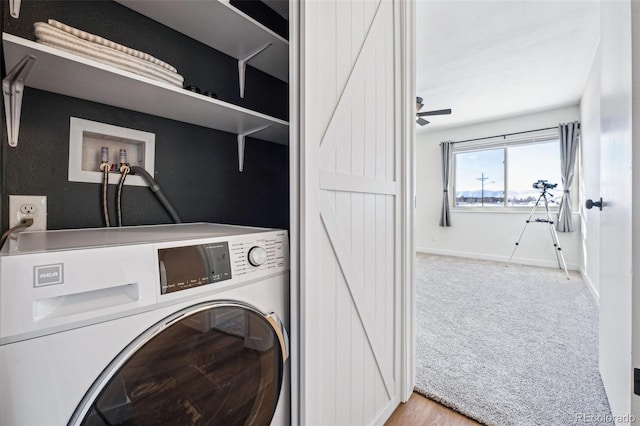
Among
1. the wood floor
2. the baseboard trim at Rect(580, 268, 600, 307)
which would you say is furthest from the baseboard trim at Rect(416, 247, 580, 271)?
the wood floor

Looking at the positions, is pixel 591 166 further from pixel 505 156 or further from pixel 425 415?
pixel 425 415

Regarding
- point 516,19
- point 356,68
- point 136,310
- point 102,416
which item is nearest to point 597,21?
point 516,19

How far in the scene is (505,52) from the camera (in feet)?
8.92

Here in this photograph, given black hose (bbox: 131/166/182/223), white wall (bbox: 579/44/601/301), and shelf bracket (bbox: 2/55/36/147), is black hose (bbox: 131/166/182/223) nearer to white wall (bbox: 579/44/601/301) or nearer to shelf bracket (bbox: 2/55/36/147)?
shelf bracket (bbox: 2/55/36/147)

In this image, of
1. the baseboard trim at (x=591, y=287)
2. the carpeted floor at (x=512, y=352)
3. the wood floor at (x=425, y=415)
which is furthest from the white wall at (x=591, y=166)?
the wood floor at (x=425, y=415)

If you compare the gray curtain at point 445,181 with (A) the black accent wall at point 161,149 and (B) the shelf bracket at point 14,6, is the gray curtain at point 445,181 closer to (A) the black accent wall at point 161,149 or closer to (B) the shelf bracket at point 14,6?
(A) the black accent wall at point 161,149

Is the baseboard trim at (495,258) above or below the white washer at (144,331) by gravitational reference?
below

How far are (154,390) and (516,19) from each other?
3.25 m

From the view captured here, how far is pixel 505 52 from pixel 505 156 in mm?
2582

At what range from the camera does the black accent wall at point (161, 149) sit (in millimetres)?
877

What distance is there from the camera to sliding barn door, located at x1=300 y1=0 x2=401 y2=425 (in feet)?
2.98

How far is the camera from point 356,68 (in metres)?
1.12

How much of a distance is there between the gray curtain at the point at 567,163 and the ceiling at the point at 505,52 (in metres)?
0.38

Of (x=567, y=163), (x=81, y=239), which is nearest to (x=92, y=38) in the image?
(x=81, y=239)
